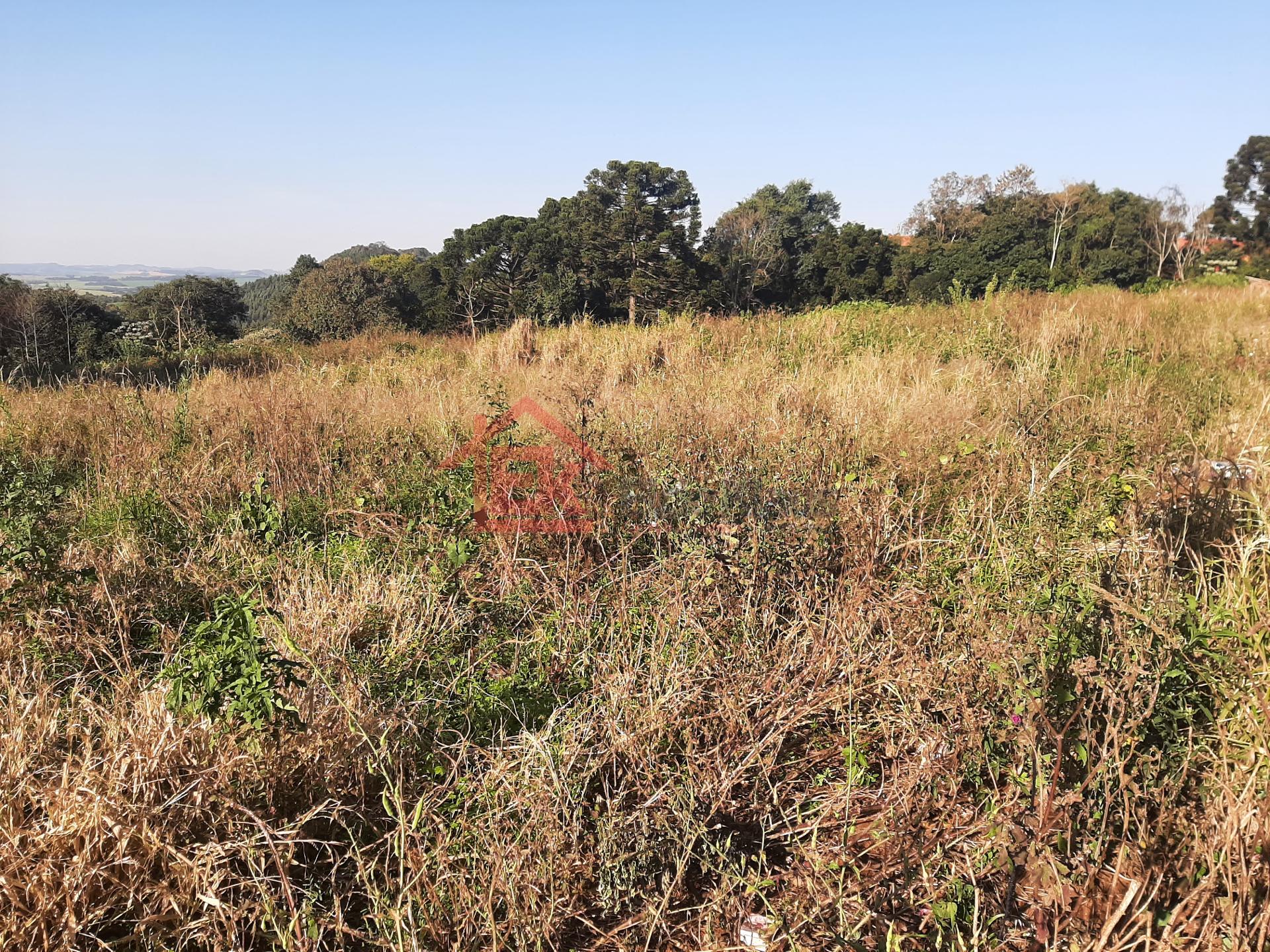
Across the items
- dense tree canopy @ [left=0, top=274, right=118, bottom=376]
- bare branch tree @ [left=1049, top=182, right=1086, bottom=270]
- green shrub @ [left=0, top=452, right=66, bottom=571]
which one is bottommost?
green shrub @ [left=0, top=452, right=66, bottom=571]

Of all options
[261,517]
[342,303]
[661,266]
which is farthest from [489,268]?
[261,517]

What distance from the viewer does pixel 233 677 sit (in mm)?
1931

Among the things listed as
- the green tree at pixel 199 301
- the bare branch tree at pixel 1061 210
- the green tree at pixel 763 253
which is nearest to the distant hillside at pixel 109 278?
the green tree at pixel 199 301

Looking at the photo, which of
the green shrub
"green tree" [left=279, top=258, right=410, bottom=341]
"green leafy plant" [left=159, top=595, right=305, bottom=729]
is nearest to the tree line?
"green tree" [left=279, top=258, right=410, bottom=341]

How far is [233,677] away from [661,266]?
25433mm

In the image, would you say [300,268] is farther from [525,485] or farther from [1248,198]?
[1248,198]

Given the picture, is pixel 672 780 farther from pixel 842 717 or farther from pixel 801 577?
pixel 801 577

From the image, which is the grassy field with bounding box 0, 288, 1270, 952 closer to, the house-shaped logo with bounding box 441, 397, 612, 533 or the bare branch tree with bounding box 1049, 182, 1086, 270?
the house-shaped logo with bounding box 441, 397, 612, 533

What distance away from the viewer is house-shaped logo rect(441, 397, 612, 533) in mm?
3408

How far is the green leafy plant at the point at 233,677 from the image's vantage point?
6.19ft

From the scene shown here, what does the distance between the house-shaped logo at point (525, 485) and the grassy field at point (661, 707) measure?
102 millimetres

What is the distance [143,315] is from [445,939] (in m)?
23.0

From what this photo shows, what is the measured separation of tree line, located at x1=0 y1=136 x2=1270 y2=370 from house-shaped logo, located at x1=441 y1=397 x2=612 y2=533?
6.44 meters

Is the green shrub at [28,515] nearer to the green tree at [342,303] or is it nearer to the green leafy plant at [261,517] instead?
the green leafy plant at [261,517]
